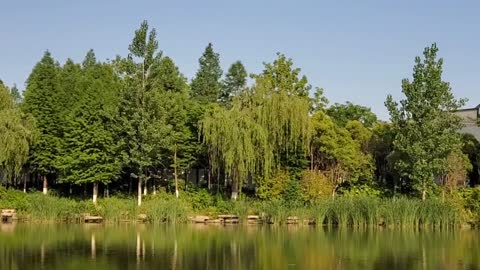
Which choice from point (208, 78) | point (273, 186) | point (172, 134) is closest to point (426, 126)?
point (273, 186)

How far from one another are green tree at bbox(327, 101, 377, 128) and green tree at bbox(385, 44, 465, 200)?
31.5ft

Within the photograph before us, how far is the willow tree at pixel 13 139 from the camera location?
32938 mm

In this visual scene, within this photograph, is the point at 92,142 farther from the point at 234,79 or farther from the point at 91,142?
the point at 234,79

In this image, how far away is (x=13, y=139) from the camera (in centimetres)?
3309

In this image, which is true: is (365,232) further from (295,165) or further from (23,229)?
(23,229)

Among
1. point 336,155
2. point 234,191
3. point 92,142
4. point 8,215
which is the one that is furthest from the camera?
point 234,191

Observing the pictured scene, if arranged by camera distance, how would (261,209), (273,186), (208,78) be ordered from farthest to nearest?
(208,78) < (273,186) < (261,209)

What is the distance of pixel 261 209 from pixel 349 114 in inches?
687

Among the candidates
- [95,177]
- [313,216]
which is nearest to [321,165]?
[313,216]

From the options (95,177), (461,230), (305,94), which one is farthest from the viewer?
(305,94)

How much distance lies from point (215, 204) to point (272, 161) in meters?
3.90

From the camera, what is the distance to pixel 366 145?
128 ft

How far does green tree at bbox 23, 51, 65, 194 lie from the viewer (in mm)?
36438

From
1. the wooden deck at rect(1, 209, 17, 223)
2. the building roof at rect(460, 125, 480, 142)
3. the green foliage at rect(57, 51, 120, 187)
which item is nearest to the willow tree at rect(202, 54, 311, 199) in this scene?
the green foliage at rect(57, 51, 120, 187)
